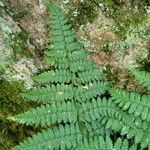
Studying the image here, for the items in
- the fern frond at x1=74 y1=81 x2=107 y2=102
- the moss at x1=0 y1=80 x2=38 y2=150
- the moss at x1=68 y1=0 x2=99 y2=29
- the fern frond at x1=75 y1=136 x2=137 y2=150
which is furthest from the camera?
the moss at x1=68 y1=0 x2=99 y2=29

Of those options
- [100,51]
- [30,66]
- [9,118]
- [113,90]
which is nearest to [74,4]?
[100,51]

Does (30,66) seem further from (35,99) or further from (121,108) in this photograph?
(121,108)

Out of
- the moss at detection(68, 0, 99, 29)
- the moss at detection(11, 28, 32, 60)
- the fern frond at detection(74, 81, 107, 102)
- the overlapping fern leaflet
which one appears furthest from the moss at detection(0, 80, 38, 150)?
the moss at detection(68, 0, 99, 29)

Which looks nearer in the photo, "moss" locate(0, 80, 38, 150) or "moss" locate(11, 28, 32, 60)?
"moss" locate(0, 80, 38, 150)

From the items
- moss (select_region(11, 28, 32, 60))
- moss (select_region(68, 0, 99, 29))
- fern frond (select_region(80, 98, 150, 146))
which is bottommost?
fern frond (select_region(80, 98, 150, 146))

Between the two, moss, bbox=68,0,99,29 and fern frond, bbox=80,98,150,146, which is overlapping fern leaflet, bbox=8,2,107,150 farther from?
moss, bbox=68,0,99,29

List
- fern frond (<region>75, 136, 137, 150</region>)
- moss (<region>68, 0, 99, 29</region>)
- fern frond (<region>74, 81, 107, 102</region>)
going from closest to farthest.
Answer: fern frond (<region>75, 136, 137, 150</region>), fern frond (<region>74, 81, 107, 102</region>), moss (<region>68, 0, 99, 29</region>)

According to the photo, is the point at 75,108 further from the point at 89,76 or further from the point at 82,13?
the point at 82,13
